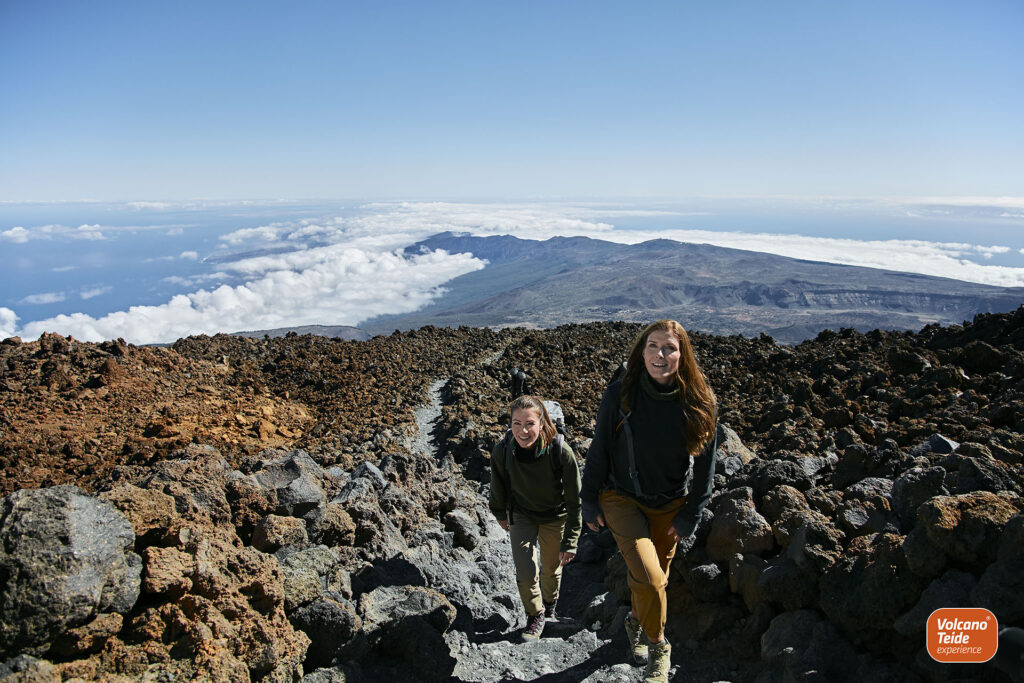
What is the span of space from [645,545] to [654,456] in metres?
0.57

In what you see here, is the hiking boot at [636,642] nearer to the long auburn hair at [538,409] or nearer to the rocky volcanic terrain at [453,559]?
the rocky volcanic terrain at [453,559]

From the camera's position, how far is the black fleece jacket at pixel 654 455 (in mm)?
3453

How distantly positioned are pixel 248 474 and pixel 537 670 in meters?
3.64

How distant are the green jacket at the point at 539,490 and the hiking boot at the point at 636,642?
66 cm

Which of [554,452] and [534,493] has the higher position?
[554,452]

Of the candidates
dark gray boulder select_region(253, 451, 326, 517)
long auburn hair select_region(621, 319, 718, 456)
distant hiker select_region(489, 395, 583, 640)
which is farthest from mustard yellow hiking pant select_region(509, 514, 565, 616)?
dark gray boulder select_region(253, 451, 326, 517)

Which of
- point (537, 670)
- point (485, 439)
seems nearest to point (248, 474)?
point (537, 670)

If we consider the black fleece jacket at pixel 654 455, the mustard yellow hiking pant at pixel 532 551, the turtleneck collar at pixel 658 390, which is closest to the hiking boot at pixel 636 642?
the mustard yellow hiking pant at pixel 532 551

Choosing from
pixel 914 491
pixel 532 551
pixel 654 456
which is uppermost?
pixel 654 456

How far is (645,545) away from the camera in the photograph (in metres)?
3.48

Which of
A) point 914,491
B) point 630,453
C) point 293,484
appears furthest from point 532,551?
point 914,491

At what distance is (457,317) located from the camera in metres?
197

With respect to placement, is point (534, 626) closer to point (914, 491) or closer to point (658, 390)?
point (658, 390)

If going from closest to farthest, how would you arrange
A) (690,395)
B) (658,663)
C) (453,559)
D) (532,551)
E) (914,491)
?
(690,395)
(658,663)
(914,491)
(532,551)
(453,559)
